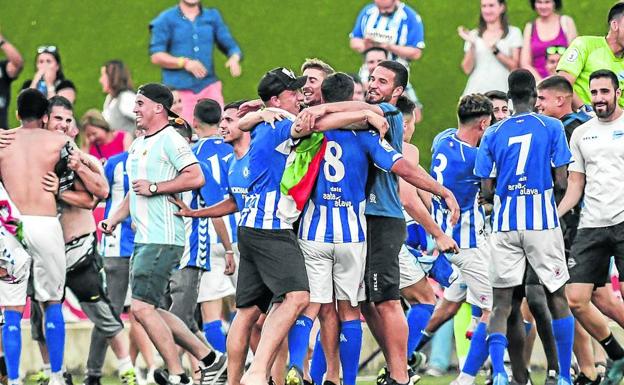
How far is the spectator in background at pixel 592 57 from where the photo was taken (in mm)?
13164

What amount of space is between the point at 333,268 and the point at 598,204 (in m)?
2.48

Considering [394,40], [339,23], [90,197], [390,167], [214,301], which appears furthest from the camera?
[339,23]

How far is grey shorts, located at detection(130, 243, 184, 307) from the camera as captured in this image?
1203 cm

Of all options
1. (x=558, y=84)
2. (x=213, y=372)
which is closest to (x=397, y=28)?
(x=558, y=84)

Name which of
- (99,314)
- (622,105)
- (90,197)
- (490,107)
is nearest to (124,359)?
(99,314)

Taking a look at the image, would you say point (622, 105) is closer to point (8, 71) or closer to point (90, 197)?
point (90, 197)

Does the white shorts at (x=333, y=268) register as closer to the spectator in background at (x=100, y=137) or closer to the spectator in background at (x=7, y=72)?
the spectator in background at (x=100, y=137)

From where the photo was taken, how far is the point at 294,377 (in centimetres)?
1025

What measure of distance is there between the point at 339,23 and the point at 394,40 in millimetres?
1470

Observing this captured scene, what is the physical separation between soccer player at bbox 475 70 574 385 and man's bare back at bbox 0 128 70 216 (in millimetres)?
3458

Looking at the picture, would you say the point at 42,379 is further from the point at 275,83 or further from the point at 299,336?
the point at 275,83

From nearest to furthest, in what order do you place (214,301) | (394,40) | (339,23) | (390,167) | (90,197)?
(390,167) < (90,197) < (214,301) < (394,40) < (339,23)

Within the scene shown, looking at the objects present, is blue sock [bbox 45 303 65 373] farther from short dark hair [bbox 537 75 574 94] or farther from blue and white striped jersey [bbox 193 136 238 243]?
short dark hair [bbox 537 75 574 94]

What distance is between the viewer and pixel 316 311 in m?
10.8
